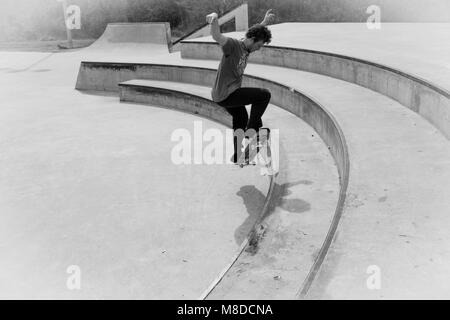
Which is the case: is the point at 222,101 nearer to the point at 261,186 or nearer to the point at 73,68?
the point at 261,186

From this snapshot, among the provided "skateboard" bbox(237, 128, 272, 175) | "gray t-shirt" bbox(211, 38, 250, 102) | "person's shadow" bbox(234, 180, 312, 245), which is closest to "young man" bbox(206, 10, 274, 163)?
"gray t-shirt" bbox(211, 38, 250, 102)

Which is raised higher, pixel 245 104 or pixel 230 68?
pixel 230 68

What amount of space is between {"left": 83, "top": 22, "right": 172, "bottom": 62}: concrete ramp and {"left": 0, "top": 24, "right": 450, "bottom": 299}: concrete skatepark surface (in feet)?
26.6

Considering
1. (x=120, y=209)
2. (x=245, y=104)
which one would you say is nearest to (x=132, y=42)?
(x=120, y=209)

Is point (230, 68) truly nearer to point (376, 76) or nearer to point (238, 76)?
point (238, 76)

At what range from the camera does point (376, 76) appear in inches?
253

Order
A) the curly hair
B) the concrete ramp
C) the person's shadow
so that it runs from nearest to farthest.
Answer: the person's shadow < the curly hair < the concrete ramp

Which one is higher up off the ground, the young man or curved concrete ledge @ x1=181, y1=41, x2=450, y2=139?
the young man

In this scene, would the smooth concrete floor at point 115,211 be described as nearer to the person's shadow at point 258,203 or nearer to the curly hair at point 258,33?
the person's shadow at point 258,203

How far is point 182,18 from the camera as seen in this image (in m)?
22.3

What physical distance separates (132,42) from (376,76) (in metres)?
11.7

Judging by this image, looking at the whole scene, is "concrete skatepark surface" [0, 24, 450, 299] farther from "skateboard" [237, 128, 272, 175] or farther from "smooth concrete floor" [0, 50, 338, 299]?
"skateboard" [237, 128, 272, 175]

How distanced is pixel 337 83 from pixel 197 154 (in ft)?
8.28

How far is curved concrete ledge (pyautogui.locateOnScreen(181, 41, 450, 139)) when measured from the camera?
4.64 meters
